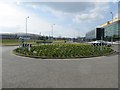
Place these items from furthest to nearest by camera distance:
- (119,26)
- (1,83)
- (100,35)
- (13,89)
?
(119,26) < (100,35) < (1,83) < (13,89)

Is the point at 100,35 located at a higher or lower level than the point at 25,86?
higher

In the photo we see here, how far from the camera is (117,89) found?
6.89m

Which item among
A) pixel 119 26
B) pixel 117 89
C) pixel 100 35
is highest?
pixel 119 26

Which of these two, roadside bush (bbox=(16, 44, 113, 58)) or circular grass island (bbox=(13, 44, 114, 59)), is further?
roadside bush (bbox=(16, 44, 113, 58))

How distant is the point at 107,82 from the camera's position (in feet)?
25.8

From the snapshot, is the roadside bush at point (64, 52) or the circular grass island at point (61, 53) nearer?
the circular grass island at point (61, 53)

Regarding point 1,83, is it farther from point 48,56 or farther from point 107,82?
point 48,56

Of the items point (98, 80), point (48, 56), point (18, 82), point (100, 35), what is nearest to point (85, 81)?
point (98, 80)

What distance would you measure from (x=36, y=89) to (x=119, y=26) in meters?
102

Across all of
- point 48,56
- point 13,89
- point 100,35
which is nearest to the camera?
point 13,89

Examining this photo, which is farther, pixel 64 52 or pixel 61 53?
pixel 64 52

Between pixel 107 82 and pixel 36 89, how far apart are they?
320 centimetres

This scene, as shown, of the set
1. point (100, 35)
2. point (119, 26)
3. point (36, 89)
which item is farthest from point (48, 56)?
point (119, 26)

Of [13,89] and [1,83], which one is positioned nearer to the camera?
[13,89]
